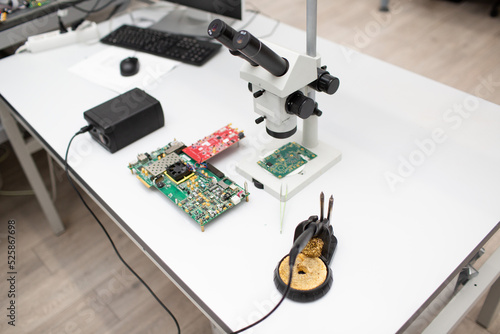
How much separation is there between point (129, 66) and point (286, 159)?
710mm

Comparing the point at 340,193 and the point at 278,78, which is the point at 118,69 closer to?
the point at 278,78

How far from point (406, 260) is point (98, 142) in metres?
0.86

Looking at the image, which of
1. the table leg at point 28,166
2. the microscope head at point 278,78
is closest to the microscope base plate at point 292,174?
the microscope head at point 278,78

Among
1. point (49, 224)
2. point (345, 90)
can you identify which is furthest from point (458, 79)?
point (49, 224)

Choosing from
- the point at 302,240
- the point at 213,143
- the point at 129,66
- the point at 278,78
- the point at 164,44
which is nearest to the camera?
the point at 302,240

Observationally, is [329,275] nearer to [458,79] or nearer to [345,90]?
[345,90]

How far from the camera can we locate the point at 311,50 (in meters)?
1.01

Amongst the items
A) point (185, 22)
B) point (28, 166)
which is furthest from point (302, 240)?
point (28, 166)

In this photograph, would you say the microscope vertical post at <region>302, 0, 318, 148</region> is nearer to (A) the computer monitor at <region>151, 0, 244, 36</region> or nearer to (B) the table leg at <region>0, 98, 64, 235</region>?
(A) the computer monitor at <region>151, 0, 244, 36</region>

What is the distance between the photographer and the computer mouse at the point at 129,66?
1518 millimetres

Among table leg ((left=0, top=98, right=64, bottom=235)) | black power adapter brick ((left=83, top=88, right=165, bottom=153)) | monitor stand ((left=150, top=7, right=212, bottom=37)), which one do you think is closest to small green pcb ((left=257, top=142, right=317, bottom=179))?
black power adapter brick ((left=83, top=88, right=165, bottom=153))

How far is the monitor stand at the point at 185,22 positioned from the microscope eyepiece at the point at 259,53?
895 millimetres

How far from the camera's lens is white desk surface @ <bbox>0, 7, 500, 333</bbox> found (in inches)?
34.2

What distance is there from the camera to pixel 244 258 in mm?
943
